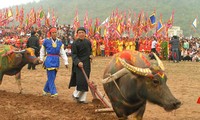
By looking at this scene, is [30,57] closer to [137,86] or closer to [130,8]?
[137,86]

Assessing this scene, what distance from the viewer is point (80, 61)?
24.5 ft

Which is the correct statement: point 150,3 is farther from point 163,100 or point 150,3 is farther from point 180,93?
point 163,100

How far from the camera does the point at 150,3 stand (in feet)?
245

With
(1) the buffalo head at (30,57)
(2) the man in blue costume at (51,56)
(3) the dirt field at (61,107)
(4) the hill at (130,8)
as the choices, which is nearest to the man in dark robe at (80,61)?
(3) the dirt field at (61,107)

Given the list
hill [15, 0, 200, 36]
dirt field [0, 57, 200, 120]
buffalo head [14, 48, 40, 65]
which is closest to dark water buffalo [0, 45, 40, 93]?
buffalo head [14, 48, 40, 65]

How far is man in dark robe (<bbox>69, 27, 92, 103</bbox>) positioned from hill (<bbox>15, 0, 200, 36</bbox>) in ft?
181

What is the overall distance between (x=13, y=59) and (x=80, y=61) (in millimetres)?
2159

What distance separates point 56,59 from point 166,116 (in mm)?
2979

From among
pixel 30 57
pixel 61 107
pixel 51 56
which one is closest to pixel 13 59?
pixel 30 57

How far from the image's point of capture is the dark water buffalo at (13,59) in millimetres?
8617

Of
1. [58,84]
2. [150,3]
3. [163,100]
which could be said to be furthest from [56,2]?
[163,100]

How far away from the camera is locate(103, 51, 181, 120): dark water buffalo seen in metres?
4.41

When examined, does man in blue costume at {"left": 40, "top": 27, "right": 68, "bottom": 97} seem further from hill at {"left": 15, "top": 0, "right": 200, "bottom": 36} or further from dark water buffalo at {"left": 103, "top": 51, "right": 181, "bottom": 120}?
hill at {"left": 15, "top": 0, "right": 200, "bottom": 36}

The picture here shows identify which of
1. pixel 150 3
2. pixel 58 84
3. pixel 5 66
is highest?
pixel 150 3
